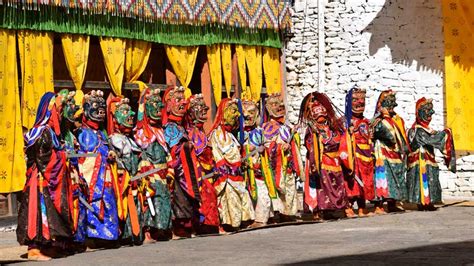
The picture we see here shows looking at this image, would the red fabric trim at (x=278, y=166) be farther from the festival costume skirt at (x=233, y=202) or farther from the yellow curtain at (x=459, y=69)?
the yellow curtain at (x=459, y=69)

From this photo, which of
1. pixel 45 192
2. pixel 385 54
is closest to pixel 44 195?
pixel 45 192

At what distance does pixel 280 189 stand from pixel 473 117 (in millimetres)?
4873

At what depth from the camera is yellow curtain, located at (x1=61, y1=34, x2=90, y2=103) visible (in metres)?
15.1

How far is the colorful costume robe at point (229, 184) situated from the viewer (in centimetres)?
1378

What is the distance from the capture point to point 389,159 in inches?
612

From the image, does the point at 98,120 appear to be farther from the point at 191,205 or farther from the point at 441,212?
the point at 441,212

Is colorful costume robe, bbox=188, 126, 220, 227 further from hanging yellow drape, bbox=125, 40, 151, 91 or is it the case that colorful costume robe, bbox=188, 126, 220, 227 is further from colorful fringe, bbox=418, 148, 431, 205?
colorful fringe, bbox=418, 148, 431, 205

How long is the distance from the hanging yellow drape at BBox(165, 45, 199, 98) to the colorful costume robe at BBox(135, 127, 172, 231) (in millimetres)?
3692

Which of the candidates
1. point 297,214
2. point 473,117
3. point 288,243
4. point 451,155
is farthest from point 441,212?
point 288,243

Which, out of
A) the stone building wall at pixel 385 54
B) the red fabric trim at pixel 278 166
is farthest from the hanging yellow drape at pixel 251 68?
the red fabric trim at pixel 278 166

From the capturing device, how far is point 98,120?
12461 millimetres

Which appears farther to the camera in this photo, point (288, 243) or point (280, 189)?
point (280, 189)

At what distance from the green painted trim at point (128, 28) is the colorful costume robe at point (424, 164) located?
3.32 m

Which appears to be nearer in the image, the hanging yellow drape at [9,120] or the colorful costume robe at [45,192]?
the colorful costume robe at [45,192]
